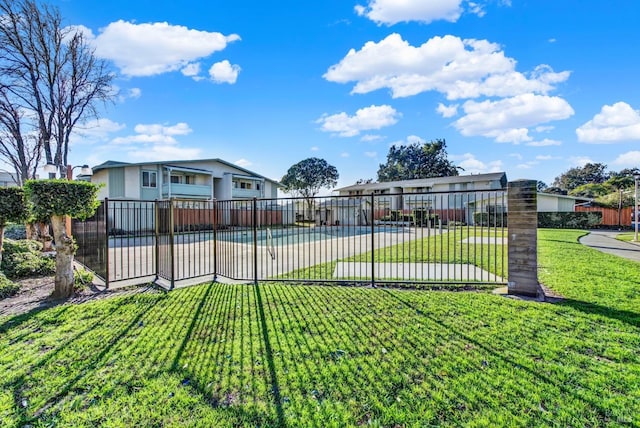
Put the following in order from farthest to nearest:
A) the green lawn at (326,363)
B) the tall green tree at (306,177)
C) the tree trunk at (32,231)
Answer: the tall green tree at (306,177)
the tree trunk at (32,231)
the green lawn at (326,363)

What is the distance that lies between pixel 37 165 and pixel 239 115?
17255 millimetres

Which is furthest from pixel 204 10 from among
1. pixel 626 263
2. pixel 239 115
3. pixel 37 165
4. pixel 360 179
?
pixel 360 179

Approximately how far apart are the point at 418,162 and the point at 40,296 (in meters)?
53.3

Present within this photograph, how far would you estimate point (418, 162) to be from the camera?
52656 millimetres

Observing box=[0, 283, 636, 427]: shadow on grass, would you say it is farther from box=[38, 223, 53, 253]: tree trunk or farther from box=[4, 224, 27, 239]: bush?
box=[4, 224, 27, 239]: bush

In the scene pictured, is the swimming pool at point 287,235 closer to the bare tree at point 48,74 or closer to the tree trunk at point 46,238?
the tree trunk at point 46,238

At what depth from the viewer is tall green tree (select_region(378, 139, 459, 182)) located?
51188mm

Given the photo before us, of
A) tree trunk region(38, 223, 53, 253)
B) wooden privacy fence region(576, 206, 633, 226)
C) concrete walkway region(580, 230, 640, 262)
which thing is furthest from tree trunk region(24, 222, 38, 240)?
wooden privacy fence region(576, 206, 633, 226)

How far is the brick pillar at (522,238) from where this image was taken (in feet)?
16.7

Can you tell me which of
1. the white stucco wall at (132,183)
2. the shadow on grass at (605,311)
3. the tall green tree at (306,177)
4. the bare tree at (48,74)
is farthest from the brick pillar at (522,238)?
the tall green tree at (306,177)

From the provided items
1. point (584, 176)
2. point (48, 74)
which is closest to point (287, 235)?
point (48, 74)

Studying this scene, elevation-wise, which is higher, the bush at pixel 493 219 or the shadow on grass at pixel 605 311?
the bush at pixel 493 219

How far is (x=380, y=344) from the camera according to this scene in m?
3.33

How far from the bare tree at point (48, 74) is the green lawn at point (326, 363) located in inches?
762
